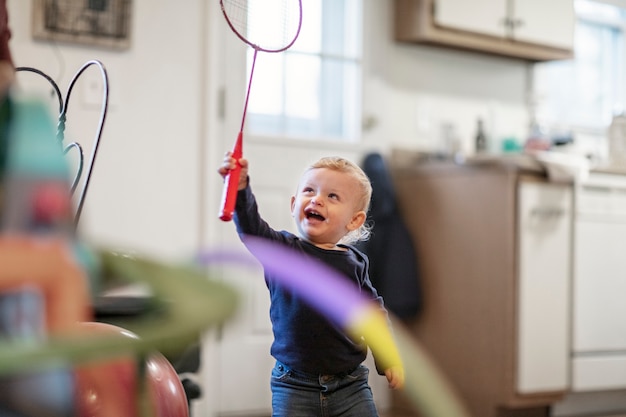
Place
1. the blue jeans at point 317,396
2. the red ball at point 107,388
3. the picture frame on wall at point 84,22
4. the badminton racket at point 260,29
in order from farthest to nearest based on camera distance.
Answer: the picture frame on wall at point 84,22 < the blue jeans at point 317,396 < the badminton racket at point 260,29 < the red ball at point 107,388

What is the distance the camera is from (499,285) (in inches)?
133

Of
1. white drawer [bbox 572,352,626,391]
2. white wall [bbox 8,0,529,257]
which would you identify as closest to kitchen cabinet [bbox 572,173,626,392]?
white drawer [bbox 572,352,626,391]

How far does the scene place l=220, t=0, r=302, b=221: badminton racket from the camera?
4.82 feet

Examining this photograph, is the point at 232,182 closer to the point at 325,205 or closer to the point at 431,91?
the point at 325,205

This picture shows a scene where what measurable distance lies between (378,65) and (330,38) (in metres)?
0.24

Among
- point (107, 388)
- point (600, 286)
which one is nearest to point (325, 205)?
point (107, 388)

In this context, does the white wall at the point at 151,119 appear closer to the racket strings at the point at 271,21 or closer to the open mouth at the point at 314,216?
the racket strings at the point at 271,21

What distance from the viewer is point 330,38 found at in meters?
3.73

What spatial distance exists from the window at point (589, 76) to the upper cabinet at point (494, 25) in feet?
0.90

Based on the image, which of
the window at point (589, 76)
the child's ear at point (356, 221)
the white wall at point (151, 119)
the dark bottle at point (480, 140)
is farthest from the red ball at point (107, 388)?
the window at point (589, 76)

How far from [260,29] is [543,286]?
189 centimetres

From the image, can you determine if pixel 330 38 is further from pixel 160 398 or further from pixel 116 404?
pixel 116 404

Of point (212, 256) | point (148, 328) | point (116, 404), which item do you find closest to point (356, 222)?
point (116, 404)

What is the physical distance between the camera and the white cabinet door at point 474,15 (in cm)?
367
